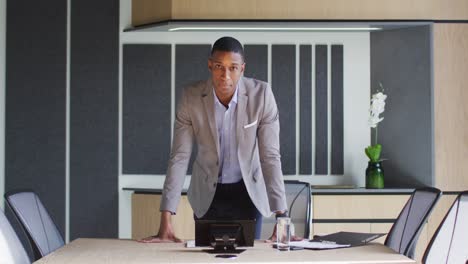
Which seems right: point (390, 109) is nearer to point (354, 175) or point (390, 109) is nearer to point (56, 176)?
point (354, 175)

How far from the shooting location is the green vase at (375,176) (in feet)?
21.5

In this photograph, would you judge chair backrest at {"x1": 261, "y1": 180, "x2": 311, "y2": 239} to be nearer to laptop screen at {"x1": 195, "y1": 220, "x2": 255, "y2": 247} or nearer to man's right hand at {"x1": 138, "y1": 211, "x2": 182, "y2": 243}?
man's right hand at {"x1": 138, "y1": 211, "x2": 182, "y2": 243}

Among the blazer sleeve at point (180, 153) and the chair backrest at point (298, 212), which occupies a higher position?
the blazer sleeve at point (180, 153)

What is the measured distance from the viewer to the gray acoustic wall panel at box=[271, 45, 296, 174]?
22.6 feet

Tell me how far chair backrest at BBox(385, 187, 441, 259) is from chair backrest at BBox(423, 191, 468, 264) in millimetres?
138

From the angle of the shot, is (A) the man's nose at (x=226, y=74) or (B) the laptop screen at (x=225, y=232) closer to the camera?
(B) the laptop screen at (x=225, y=232)

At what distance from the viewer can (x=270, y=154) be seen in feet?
13.1

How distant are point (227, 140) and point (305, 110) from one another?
2959 mm

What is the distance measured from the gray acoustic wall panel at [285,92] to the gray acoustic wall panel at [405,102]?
0.66 m

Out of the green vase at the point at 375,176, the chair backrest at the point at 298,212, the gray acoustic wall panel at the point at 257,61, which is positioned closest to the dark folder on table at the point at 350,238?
the chair backrest at the point at 298,212

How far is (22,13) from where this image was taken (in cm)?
686

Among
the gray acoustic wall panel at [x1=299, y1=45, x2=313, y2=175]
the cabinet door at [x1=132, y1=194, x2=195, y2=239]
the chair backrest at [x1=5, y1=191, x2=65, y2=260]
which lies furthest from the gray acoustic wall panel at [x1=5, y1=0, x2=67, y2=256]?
the chair backrest at [x1=5, y1=191, x2=65, y2=260]

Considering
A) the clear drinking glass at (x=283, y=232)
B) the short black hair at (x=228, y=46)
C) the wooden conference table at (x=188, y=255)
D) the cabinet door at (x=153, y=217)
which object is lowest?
the cabinet door at (x=153, y=217)

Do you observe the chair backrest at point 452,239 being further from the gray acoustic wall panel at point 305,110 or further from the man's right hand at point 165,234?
the gray acoustic wall panel at point 305,110
